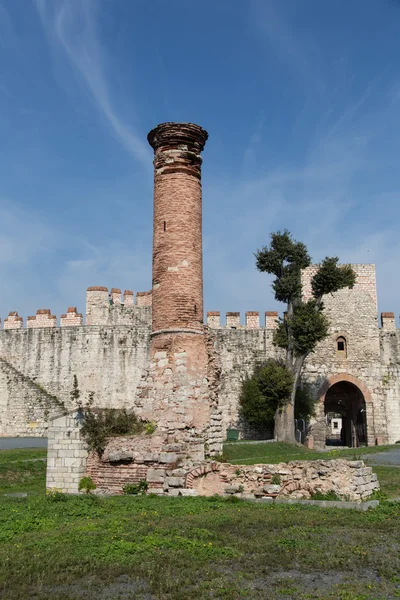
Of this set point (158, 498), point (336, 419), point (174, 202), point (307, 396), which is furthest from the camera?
point (336, 419)

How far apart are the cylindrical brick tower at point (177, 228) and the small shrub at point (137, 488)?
3.04 m

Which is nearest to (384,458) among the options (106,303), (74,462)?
(74,462)

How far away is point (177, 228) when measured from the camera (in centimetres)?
1262

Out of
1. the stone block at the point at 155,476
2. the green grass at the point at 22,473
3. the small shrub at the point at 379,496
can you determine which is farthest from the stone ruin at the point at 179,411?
the green grass at the point at 22,473

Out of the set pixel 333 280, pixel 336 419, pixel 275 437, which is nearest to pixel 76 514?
pixel 275 437

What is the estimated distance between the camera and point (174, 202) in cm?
1276

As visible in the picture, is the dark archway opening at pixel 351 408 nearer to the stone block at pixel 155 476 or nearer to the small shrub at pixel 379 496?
the small shrub at pixel 379 496

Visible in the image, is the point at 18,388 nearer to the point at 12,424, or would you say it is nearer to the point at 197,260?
the point at 12,424

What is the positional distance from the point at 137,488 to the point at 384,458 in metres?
8.98

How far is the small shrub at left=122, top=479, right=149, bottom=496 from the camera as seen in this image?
10.6 m

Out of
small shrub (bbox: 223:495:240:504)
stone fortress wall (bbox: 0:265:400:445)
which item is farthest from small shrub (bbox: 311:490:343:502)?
stone fortress wall (bbox: 0:265:400:445)

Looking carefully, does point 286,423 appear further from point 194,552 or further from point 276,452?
point 194,552

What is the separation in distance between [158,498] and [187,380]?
2.62 m

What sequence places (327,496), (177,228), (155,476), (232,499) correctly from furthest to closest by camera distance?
1. (177,228)
2. (155,476)
3. (232,499)
4. (327,496)
